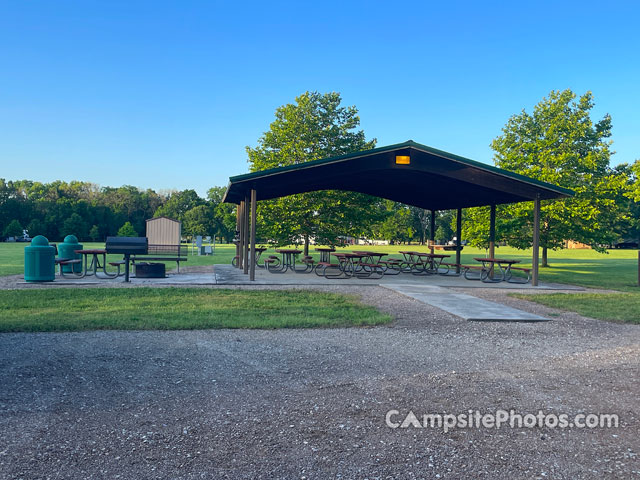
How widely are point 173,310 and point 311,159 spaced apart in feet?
55.7

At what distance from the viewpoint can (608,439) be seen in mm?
3037

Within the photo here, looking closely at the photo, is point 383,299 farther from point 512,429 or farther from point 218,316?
point 512,429

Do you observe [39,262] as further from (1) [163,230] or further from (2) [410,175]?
(1) [163,230]

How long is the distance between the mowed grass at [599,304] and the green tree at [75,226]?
67.5 metres

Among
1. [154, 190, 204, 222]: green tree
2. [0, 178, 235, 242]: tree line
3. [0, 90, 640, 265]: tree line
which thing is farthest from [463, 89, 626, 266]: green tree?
[154, 190, 204, 222]: green tree

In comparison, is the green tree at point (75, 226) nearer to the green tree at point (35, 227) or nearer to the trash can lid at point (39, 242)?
the green tree at point (35, 227)

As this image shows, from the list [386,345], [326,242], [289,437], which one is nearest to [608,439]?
[289,437]

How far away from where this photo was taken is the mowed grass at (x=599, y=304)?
7965 mm

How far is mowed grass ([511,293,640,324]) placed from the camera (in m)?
7.96

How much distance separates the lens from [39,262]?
11.3 m

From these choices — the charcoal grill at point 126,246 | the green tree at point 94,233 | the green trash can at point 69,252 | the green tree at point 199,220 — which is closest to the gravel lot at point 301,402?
the charcoal grill at point 126,246

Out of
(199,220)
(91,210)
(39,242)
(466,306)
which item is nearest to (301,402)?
(466,306)

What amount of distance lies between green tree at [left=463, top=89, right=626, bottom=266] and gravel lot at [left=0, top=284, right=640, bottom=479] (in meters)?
16.4

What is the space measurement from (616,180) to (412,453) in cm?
2280
